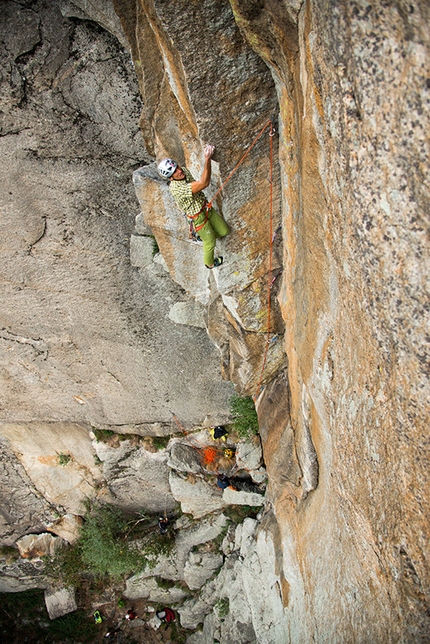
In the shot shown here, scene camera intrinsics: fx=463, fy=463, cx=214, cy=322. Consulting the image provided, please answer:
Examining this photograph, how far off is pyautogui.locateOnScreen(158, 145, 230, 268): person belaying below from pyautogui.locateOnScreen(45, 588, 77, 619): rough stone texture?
8049 millimetres

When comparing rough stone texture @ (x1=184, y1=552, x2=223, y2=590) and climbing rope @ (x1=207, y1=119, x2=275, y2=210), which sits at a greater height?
climbing rope @ (x1=207, y1=119, x2=275, y2=210)

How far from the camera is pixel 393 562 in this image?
2.47 meters

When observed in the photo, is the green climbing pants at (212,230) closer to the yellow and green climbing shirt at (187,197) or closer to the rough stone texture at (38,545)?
the yellow and green climbing shirt at (187,197)

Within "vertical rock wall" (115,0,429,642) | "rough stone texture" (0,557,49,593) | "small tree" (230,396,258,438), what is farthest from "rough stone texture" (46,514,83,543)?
"vertical rock wall" (115,0,429,642)

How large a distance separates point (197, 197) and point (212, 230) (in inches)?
12.2

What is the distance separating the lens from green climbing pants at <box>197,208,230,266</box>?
11.5 feet

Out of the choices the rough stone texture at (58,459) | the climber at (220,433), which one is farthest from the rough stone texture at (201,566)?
the climber at (220,433)

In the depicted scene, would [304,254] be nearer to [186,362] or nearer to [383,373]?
[383,373]

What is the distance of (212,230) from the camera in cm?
359

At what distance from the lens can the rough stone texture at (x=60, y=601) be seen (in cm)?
868

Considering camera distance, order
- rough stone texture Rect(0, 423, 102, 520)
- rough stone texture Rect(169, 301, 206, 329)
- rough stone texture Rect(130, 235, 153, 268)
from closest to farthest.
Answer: rough stone texture Rect(130, 235, 153, 268)
rough stone texture Rect(169, 301, 206, 329)
rough stone texture Rect(0, 423, 102, 520)

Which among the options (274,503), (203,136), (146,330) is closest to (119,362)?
(146,330)

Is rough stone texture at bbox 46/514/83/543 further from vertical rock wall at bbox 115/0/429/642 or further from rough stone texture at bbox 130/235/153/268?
rough stone texture at bbox 130/235/153/268

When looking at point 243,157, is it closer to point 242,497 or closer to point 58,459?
point 242,497
